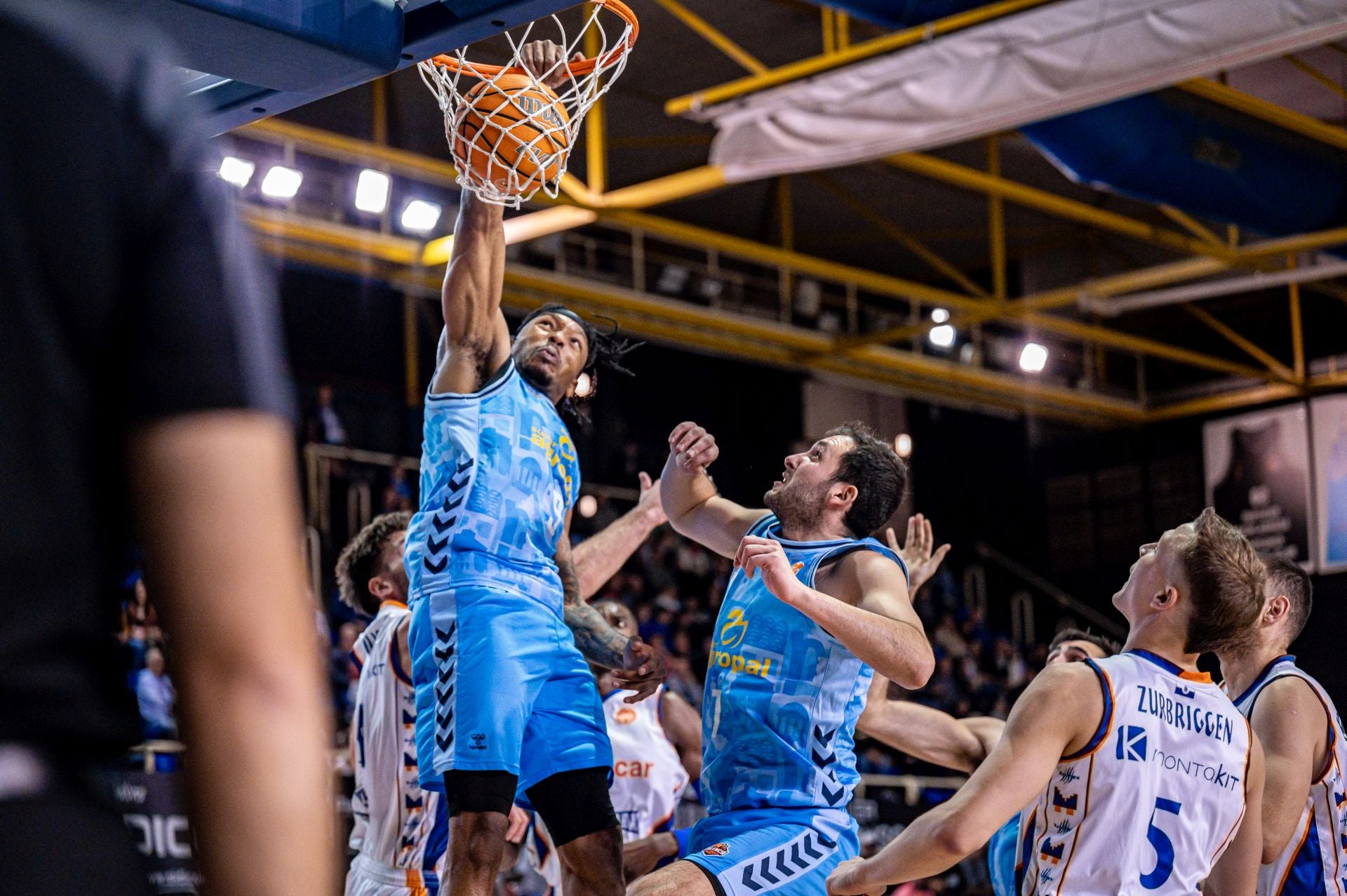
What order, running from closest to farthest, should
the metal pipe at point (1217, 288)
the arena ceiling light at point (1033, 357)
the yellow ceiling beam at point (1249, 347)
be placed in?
the metal pipe at point (1217, 288)
the arena ceiling light at point (1033, 357)
the yellow ceiling beam at point (1249, 347)

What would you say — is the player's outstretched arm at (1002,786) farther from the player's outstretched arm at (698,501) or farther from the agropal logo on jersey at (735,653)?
the player's outstretched arm at (698,501)

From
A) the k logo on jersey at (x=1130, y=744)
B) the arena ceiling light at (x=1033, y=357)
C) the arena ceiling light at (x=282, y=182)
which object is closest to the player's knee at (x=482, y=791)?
the k logo on jersey at (x=1130, y=744)

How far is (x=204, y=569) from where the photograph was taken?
103cm

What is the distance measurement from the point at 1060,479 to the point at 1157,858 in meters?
20.1

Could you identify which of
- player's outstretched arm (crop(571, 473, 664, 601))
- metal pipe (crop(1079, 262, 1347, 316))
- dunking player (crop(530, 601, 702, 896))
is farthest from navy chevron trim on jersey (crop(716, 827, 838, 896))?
metal pipe (crop(1079, 262, 1347, 316))

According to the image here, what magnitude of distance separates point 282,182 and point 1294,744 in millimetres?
10121

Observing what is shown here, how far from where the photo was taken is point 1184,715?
4125 millimetres

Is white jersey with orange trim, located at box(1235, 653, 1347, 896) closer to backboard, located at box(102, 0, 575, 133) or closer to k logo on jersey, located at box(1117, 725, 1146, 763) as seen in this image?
k logo on jersey, located at box(1117, 725, 1146, 763)

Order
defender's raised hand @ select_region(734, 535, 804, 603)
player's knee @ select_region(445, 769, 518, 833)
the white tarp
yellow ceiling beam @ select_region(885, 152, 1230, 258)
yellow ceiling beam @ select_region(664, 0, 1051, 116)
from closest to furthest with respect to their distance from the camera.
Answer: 1. defender's raised hand @ select_region(734, 535, 804, 603)
2. player's knee @ select_region(445, 769, 518, 833)
3. the white tarp
4. yellow ceiling beam @ select_region(664, 0, 1051, 116)
5. yellow ceiling beam @ select_region(885, 152, 1230, 258)

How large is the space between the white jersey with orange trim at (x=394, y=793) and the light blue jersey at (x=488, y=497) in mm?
793

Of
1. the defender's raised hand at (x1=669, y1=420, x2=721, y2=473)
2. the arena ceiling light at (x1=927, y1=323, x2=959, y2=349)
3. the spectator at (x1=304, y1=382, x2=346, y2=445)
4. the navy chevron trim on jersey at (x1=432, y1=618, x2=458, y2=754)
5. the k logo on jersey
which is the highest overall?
the arena ceiling light at (x1=927, y1=323, x2=959, y2=349)

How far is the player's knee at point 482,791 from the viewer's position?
446 cm

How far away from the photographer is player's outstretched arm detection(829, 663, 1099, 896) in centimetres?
364

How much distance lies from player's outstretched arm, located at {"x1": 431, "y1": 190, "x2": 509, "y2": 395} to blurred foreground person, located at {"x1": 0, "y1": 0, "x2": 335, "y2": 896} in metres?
3.89
